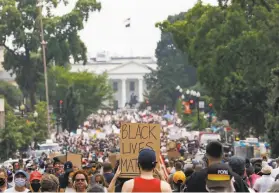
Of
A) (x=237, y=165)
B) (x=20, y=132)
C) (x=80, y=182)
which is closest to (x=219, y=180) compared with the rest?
(x=80, y=182)

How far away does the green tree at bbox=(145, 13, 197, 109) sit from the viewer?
152 metres

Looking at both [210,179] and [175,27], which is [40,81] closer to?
[175,27]

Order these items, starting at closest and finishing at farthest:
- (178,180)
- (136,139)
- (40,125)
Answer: (136,139) → (178,180) → (40,125)

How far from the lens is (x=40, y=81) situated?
96.6 meters

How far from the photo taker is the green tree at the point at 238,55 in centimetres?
5162

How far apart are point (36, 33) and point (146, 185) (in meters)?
79.8

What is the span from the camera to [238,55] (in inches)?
2088

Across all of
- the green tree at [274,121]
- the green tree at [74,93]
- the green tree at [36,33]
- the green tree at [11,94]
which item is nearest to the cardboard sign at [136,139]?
the green tree at [274,121]

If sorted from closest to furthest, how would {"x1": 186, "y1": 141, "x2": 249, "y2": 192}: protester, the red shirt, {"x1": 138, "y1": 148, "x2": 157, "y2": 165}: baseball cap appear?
the red shirt, {"x1": 138, "y1": 148, "x2": 157, "y2": 165}: baseball cap, {"x1": 186, "y1": 141, "x2": 249, "y2": 192}: protester

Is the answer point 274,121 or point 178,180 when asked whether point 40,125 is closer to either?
point 274,121

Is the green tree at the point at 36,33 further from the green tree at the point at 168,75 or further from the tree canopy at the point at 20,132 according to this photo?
the green tree at the point at 168,75

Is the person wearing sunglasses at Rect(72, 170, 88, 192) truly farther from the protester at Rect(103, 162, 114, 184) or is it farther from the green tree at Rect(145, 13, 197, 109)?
the green tree at Rect(145, 13, 197, 109)

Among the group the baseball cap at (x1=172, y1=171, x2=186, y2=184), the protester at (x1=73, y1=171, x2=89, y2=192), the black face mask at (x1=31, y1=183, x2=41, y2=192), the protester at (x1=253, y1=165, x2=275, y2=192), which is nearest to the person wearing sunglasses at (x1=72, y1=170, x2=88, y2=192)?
the protester at (x1=73, y1=171, x2=89, y2=192)

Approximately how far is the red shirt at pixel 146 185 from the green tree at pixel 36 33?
77.6 meters
